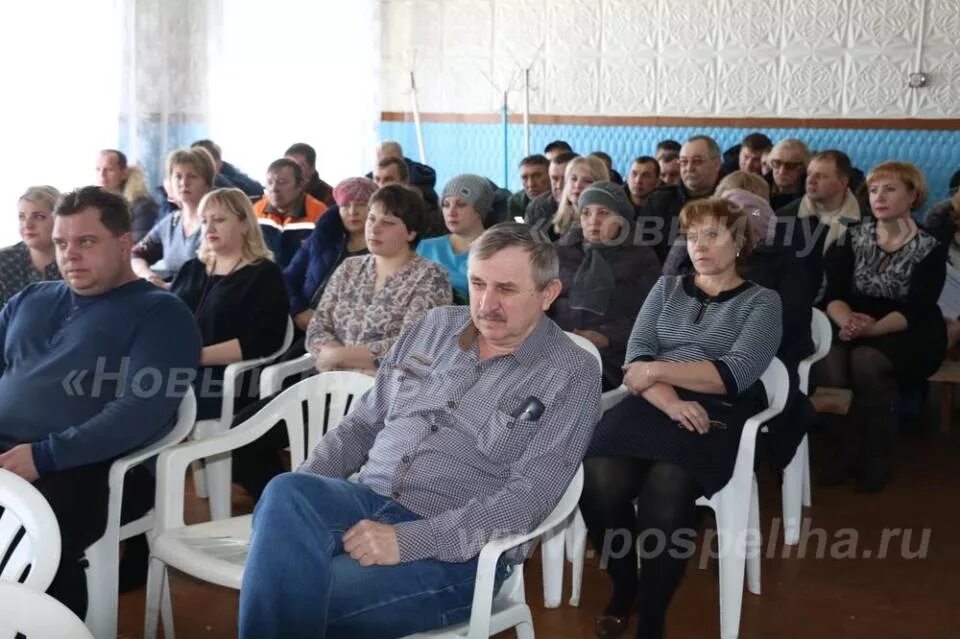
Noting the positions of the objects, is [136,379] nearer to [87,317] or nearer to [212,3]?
[87,317]

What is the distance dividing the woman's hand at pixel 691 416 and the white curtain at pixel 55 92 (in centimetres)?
386

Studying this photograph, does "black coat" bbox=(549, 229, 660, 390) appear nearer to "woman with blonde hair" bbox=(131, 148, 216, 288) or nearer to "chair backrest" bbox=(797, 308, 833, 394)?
"chair backrest" bbox=(797, 308, 833, 394)

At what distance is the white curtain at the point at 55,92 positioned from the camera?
5.49 m

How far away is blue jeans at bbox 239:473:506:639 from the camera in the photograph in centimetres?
189

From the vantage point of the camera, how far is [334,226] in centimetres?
419

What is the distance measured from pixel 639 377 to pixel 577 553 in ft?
1.63

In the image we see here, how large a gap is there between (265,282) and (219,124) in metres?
3.59

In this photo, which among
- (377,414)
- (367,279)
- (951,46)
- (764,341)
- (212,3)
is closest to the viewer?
(377,414)

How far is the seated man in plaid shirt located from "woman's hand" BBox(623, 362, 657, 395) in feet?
2.26

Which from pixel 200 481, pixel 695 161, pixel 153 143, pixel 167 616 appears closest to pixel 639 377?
pixel 167 616

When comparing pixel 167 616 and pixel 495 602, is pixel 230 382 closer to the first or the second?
pixel 167 616

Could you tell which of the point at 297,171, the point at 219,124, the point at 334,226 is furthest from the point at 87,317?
the point at 219,124

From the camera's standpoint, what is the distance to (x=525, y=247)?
2258 millimetres

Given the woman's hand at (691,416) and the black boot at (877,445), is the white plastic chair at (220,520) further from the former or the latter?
the black boot at (877,445)
